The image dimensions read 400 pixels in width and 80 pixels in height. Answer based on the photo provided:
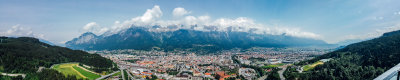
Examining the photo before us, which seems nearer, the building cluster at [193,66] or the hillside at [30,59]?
the hillside at [30,59]

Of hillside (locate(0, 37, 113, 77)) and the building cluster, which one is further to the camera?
the building cluster

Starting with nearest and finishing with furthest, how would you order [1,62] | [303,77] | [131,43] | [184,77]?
1. [1,62]
2. [303,77]
3. [184,77]
4. [131,43]

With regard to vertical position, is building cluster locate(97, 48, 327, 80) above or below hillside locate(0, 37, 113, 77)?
below

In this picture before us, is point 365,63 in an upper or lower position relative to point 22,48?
lower

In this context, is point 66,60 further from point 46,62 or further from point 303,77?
point 303,77

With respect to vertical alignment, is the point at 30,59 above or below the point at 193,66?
above

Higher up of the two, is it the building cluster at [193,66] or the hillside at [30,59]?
the hillside at [30,59]

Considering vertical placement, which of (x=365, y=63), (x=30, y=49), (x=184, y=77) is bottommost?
(x=184, y=77)

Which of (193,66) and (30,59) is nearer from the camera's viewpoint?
(30,59)

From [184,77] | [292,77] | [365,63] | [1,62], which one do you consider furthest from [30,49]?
[365,63]

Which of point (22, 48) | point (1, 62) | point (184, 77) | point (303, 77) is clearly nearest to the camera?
point (1, 62)

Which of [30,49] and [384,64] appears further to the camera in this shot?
[30,49]
